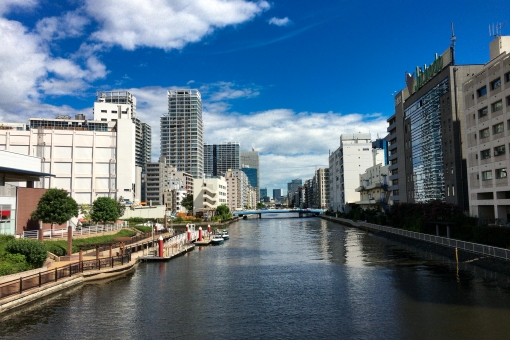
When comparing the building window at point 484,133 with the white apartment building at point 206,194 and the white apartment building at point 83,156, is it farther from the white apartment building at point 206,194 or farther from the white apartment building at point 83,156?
the white apartment building at point 206,194

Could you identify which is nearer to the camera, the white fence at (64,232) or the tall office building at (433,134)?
the white fence at (64,232)

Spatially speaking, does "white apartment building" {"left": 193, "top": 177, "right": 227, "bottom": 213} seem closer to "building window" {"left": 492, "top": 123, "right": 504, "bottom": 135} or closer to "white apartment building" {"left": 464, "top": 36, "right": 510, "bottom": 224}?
"white apartment building" {"left": 464, "top": 36, "right": 510, "bottom": 224}

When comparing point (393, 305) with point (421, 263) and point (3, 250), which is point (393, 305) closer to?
point (421, 263)

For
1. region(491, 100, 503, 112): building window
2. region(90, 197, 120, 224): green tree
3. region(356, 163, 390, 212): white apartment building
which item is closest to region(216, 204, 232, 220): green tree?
region(356, 163, 390, 212): white apartment building

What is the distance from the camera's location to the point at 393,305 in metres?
29.1

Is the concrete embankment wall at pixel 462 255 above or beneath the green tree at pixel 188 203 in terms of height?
beneath

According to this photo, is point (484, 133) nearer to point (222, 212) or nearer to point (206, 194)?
point (222, 212)

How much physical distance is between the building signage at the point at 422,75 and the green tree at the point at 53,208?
232ft

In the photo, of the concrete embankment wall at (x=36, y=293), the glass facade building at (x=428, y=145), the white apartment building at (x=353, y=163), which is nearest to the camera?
the concrete embankment wall at (x=36, y=293)

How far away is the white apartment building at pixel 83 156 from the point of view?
89562 mm

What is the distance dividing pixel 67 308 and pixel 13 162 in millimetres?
32353

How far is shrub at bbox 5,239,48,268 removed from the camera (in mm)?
33656

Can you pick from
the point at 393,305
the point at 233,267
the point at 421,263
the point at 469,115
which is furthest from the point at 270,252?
the point at 469,115

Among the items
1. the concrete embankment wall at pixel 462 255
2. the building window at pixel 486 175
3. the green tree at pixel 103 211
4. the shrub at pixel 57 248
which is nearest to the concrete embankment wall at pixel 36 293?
the shrub at pixel 57 248
